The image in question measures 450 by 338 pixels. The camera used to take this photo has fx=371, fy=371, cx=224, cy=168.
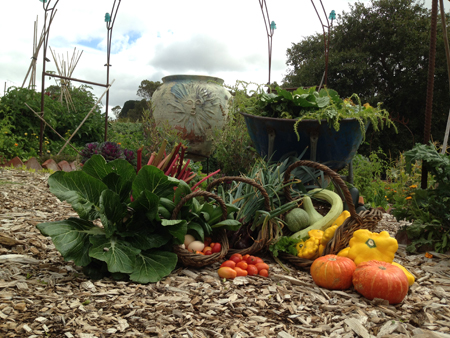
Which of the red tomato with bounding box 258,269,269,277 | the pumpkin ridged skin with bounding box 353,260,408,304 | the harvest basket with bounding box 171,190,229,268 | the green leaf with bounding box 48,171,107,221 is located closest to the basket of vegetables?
the harvest basket with bounding box 171,190,229,268

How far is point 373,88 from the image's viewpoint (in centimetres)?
1186

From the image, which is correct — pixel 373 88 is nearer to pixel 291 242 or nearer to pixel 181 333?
pixel 291 242

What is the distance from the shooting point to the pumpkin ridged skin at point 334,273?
1.93m

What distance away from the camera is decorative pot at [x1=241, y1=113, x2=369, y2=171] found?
3127 millimetres

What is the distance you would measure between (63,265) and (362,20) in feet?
42.5

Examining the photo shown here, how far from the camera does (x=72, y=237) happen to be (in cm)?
187

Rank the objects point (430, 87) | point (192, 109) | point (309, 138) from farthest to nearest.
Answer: point (192, 109), point (309, 138), point (430, 87)

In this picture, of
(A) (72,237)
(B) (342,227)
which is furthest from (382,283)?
(A) (72,237)

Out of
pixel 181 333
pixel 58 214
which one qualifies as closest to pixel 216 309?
pixel 181 333

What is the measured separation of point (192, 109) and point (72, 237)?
16.9 feet

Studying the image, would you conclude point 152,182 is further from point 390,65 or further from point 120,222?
point 390,65

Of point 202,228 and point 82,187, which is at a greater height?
point 82,187

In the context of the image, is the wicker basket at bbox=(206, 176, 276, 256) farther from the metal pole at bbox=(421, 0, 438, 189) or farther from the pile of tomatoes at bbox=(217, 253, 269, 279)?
the metal pole at bbox=(421, 0, 438, 189)

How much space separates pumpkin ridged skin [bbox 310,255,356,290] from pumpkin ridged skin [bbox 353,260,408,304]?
70mm
